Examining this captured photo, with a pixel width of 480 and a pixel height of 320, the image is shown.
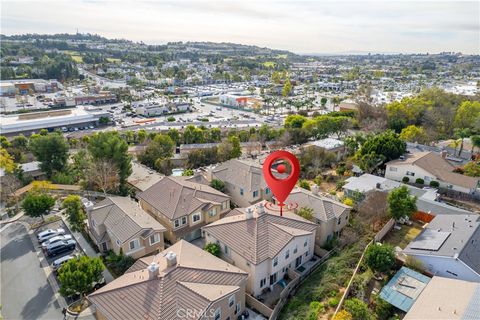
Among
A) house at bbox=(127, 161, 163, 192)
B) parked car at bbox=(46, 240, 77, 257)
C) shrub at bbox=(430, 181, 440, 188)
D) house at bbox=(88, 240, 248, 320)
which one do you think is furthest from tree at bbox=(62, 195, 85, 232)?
shrub at bbox=(430, 181, 440, 188)

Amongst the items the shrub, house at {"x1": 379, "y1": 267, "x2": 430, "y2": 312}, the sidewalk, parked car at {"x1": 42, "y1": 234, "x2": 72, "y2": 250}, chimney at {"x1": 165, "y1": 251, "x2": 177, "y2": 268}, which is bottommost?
the sidewalk

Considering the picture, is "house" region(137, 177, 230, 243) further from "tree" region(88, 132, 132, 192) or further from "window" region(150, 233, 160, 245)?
"tree" region(88, 132, 132, 192)

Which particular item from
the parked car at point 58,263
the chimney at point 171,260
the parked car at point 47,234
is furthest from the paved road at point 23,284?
the chimney at point 171,260

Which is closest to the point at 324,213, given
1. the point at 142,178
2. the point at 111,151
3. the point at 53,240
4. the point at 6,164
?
the point at 53,240

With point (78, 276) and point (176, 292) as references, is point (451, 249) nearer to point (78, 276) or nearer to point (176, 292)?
point (176, 292)

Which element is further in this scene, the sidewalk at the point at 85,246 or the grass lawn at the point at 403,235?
the grass lawn at the point at 403,235

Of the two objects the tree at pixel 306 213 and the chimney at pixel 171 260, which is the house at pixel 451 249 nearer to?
the tree at pixel 306 213

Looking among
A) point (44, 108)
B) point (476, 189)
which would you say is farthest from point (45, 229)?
point (44, 108)
